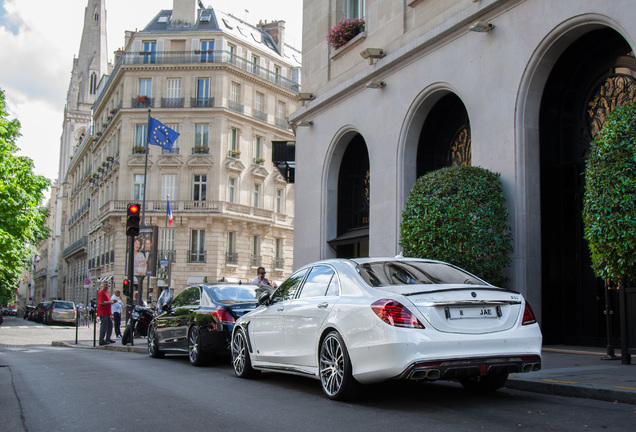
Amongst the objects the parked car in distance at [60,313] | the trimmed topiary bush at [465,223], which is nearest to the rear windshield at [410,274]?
the trimmed topiary bush at [465,223]

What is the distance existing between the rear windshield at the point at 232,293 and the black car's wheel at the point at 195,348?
0.65 metres

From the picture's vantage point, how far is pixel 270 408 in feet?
20.2

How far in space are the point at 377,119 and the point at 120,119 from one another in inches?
1532

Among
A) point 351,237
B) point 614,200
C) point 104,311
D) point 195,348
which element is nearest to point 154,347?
point 195,348

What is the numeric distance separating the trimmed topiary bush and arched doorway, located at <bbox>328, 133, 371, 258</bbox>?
6491 millimetres

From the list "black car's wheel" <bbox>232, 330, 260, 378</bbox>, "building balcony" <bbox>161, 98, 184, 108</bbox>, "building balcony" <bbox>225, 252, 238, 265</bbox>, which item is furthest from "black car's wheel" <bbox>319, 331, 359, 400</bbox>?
"building balcony" <bbox>161, 98, 184, 108</bbox>

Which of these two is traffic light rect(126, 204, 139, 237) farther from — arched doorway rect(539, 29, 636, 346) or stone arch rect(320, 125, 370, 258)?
arched doorway rect(539, 29, 636, 346)

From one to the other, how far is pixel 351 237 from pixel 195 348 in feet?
24.4

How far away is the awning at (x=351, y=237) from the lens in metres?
17.1

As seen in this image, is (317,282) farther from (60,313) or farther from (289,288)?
(60,313)

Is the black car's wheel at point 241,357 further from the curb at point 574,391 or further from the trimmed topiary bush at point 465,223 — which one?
the trimmed topiary bush at point 465,223

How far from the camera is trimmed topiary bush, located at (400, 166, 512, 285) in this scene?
1077 cm

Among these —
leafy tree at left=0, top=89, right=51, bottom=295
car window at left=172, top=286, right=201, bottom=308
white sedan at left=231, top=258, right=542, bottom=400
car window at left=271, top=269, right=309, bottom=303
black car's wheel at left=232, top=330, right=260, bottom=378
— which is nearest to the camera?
white sedan at left=231, top=258, right=542, bottom=400

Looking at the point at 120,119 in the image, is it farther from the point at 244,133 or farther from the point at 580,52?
the point at 580,52
